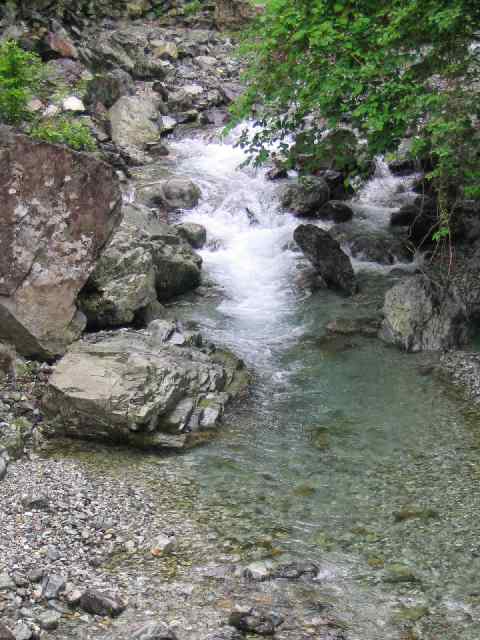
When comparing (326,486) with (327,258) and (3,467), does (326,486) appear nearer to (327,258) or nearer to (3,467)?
(3,467)

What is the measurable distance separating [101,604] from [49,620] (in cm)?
44

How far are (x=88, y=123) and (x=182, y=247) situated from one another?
28.2 feet

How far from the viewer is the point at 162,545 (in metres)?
6.75

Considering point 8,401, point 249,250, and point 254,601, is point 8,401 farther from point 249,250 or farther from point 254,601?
point 249,250

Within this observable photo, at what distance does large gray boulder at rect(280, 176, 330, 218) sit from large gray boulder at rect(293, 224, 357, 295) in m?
3.08

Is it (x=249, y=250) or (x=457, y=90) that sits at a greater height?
(x=457, y=90)

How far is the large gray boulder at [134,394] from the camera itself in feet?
28.8

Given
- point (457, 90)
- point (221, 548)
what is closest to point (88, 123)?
point (457, 90)

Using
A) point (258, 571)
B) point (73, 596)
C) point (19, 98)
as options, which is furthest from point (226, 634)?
point (19, 98)

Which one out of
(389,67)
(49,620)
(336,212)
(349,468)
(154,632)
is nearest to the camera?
(154,632)

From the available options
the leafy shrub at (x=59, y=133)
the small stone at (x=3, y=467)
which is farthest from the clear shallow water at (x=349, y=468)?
the leafy shrub at (x=59, y=133)

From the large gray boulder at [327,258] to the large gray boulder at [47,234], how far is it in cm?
587

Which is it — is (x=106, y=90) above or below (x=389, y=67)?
below

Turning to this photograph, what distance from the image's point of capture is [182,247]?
50.0ft
